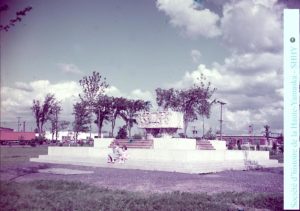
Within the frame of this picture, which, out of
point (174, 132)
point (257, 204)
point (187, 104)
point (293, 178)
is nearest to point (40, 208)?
point (257, 204)

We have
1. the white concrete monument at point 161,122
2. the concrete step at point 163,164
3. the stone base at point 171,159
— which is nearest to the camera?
the concrete step at point 163,164

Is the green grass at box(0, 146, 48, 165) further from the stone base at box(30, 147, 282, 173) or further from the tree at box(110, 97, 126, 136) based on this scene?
the tree at box(110, 97, 126, 136)

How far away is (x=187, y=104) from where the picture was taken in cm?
4766

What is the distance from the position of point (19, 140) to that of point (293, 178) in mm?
64993

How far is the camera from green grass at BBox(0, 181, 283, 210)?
7.57m

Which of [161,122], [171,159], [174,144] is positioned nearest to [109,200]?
[171,159]

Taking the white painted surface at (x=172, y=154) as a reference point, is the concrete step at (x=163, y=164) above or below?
below

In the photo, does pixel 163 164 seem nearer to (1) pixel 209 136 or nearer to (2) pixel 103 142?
(2) pixel 103 142

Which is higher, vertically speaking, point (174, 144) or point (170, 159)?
point (174, 144)

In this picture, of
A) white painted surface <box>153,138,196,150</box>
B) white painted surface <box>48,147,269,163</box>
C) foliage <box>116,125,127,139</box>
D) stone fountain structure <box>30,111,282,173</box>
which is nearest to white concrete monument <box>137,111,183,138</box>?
stone fountain structure <box>30,111,282,173</box>

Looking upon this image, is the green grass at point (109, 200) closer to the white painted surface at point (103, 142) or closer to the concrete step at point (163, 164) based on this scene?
the concrete step at point (163, 164)

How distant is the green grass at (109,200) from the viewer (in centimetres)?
757

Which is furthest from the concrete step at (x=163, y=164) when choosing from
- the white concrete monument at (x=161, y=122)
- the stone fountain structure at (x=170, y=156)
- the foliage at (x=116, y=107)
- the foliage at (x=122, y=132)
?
the foliage at (x=116, y=107)

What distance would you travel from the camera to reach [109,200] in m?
8.23
